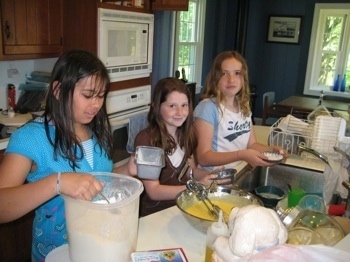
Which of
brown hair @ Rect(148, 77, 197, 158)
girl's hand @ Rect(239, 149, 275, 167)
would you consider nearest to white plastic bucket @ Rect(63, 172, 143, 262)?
brown hair @ Rect(148, 77, 197, 158)

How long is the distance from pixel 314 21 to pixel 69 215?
5504 millimetres

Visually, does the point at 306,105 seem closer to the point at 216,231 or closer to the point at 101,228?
the point at 216,231

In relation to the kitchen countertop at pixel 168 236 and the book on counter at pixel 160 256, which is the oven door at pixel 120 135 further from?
the book on counter at pixel 160 256

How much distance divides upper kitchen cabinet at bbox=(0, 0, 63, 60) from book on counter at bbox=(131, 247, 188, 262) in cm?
173

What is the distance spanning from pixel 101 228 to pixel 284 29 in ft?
18.4

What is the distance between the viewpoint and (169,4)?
2.76 m

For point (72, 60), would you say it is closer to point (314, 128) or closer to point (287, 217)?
point (287, 217)

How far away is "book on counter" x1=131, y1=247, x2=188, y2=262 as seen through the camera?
83 centimetres

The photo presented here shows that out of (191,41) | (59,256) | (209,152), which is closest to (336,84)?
(191,41)

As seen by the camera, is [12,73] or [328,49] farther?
[328,49]

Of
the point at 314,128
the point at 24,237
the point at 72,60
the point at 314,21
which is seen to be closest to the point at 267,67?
the point at 314,21

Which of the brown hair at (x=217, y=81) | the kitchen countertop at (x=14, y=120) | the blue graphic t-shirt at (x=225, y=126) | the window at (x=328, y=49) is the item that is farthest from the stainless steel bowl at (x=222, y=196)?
the window at (x=328, y=49)

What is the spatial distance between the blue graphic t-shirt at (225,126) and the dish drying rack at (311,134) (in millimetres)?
171

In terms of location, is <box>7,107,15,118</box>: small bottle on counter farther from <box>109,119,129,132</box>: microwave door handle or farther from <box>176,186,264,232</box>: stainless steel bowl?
<box>176,186,264,232</box>: stainless steel bowl
